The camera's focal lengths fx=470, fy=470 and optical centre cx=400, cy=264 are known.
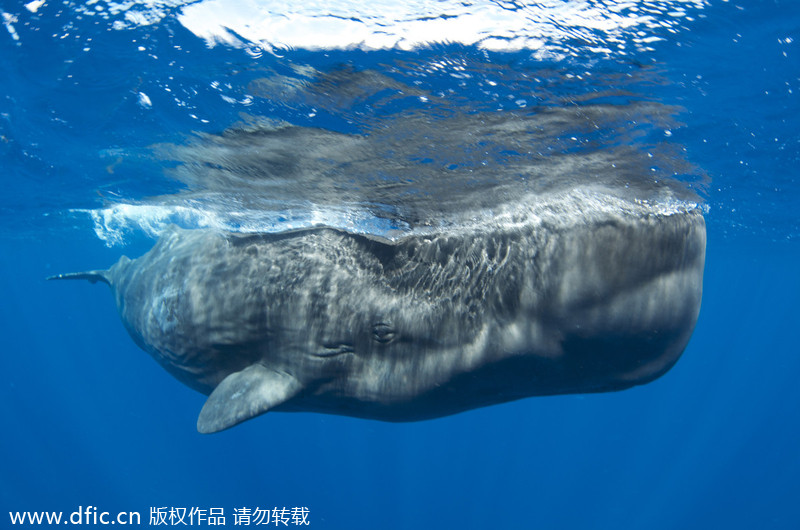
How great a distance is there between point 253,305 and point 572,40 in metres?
4.58

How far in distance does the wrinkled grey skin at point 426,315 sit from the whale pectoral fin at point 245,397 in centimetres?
2

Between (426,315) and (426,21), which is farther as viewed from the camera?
(426,315)

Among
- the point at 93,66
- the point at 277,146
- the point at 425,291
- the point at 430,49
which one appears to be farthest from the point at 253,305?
the point at 93,66

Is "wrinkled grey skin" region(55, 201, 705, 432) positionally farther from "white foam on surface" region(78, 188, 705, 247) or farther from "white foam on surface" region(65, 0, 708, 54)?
"white foam on surface" region(65, 0, 708, 54)

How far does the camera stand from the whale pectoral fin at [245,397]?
16.1ft

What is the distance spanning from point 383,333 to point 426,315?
0.50m

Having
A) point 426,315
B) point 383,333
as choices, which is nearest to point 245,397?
point 383,333

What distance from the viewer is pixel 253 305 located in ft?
18.7

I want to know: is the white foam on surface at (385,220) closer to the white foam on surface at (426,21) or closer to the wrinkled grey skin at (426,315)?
the wrinkled grey skin at (426,315)

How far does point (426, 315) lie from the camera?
488 centimetres

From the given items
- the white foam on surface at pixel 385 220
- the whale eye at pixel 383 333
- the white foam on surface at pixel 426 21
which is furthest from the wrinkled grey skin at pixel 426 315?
the white foam on surface at pixel 426 21

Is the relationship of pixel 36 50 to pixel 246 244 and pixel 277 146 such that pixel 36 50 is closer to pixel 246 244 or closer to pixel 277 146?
pixel 277 146

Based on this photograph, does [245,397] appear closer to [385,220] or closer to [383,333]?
[383,333]

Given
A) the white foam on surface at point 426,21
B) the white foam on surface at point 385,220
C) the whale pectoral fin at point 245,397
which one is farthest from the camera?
the whale pectoral fin at point 245,397
